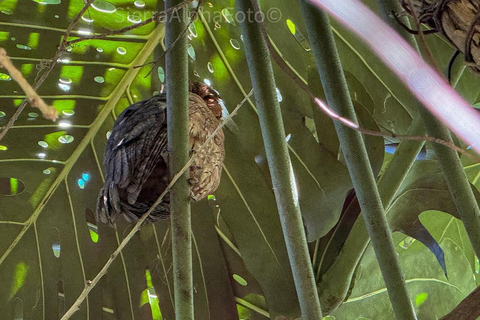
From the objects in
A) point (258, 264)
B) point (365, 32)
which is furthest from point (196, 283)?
point (365, 32)

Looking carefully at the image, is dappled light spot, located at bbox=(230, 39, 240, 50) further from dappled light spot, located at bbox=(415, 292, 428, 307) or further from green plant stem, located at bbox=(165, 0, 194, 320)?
dappled light spot, located at bbox=(415, 292, 428, 307)

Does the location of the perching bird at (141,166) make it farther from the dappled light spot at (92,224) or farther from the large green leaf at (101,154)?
the dappled light spot at (92,224)

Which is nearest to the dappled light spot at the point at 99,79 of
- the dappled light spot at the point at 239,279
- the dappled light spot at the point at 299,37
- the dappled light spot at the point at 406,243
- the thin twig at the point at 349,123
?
the dappled light spot at the point at 299,37

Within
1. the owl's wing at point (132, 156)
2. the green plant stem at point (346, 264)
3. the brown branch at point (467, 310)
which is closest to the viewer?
the brown branch at point (467, 310)

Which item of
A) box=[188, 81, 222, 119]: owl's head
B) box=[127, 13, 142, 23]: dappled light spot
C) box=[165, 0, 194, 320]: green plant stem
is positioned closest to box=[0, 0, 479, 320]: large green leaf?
box=[127, 13, 142, 23]: dappled light spot

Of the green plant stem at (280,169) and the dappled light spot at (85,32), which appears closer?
the green plant stem at (280,169)

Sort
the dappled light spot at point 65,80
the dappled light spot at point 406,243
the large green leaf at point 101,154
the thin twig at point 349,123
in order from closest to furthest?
the thin twig at point 349,123 → the large green leaf at point 101,154 → the dappled light spot at point 65,80 → the dappled light spot at point 406,243

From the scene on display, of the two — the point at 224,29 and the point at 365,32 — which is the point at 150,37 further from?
the point at 365,32
